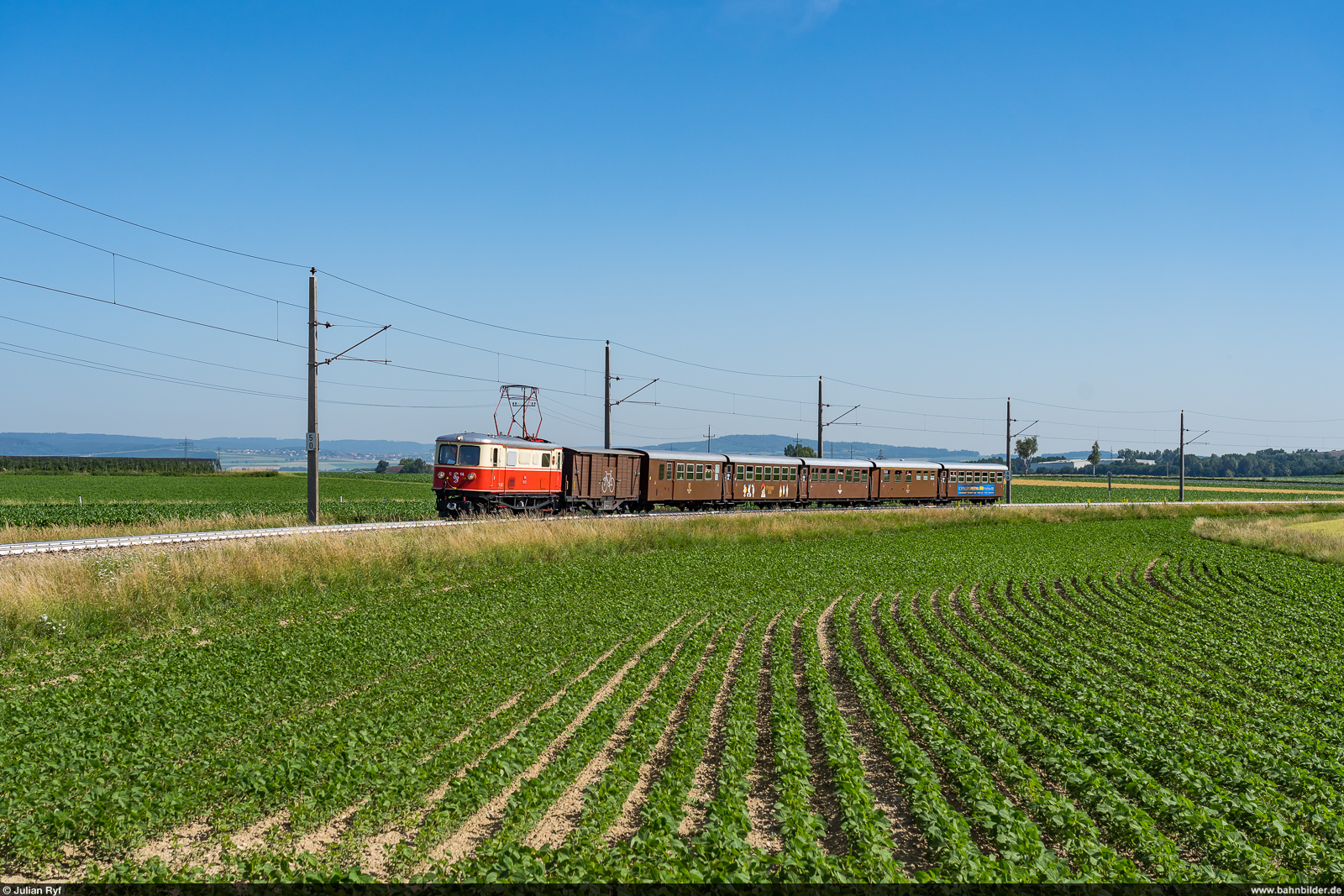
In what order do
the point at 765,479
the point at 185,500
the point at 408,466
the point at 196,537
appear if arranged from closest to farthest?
the point at 196,537
the point at 765,479
the point at 185,500
the point at 408,466

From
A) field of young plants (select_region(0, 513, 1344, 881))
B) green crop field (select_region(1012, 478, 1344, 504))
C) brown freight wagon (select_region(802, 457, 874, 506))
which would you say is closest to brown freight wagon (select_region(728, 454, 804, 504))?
brown freight wagon (select_region(802, 457, 874, 506))

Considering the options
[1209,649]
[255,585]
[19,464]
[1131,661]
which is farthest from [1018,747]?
[19,464]

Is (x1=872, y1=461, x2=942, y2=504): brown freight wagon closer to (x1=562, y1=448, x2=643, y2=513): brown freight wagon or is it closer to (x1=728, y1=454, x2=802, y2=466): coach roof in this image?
(x1=728, y1=454, x2=802, y2=466): coach roof

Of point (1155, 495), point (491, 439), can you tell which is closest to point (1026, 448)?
point (1155, 495)

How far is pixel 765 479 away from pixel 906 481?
507 inches

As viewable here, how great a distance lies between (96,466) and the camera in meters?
97.0

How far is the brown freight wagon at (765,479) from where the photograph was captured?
4403cm

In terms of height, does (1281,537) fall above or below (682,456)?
below

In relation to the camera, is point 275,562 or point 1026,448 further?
point 1026,448

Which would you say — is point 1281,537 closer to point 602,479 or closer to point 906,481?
point 906,481

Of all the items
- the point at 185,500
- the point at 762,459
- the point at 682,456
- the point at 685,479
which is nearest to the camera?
the point at 682,456

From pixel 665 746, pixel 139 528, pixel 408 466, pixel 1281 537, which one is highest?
pixel 408 466

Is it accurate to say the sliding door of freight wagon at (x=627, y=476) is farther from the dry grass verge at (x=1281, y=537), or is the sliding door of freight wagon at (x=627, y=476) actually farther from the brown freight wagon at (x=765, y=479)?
the dry grass verge at (x=1281, y=537)

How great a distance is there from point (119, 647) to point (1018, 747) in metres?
13.6
